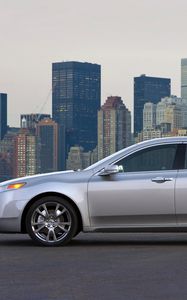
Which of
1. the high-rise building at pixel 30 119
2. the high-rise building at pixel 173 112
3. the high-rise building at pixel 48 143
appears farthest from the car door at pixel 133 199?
the high-rise building at pixel 30 119

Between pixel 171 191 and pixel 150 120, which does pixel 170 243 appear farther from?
pixel 150 120

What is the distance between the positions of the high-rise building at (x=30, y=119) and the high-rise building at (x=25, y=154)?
12.1 ft

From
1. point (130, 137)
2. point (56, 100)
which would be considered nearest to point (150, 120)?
point (130, 137)

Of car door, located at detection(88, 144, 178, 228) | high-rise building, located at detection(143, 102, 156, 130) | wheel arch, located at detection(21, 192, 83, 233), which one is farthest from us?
high-rise building, located at detection(143, 102, 156, 130)

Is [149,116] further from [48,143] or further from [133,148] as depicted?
[133,148]

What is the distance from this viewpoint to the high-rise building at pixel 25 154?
14688 centimetres

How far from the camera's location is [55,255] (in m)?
10.1

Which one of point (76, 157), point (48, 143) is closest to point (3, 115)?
point (48, 143)

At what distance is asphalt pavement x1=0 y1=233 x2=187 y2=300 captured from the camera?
7348mm

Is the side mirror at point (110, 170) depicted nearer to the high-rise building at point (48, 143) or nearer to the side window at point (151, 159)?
the side window at point (151, 159)

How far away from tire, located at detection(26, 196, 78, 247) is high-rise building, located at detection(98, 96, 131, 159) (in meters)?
147

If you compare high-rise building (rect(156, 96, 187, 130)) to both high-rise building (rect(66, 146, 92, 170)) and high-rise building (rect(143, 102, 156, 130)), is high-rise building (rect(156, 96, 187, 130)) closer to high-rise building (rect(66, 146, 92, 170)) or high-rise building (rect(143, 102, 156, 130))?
high-rise building (rect(143, 102, 156, 130))

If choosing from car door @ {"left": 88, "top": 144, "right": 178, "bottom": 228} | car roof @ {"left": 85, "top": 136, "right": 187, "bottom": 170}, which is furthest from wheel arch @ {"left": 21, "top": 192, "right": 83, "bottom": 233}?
car roof @ {"left": 85, "top": 136, "right": 187, "bottom": 170}

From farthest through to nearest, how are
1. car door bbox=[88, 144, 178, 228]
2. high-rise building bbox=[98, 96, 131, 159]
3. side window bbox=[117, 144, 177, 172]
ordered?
1. high-rise building bbox=[98, 96, 131, 159]
2. side window bbox=[117, 144, 177, 172]
3. car door bbox=[88, 144, 178, 228]
